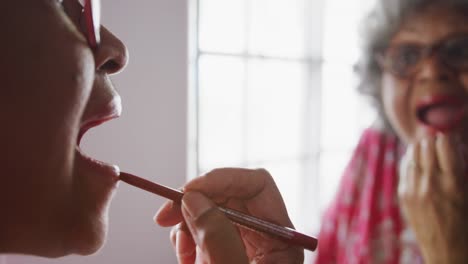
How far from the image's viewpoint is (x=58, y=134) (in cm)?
32

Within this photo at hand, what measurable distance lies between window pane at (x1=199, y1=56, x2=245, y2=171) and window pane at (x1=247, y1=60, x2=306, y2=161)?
58 mm

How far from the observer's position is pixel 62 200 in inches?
13.2

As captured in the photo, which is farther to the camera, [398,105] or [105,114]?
[398,105]

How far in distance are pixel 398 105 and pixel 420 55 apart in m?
0.09

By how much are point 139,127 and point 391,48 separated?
0.45 metres

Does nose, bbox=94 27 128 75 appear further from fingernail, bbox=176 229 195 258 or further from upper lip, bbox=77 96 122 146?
fingernail, bbox=176 229 195 258

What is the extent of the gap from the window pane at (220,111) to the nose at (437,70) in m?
0.45

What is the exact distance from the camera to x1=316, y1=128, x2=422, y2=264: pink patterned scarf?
75cm

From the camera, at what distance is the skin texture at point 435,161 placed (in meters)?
0.66

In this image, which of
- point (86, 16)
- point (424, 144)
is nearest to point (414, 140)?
point (424, 144)

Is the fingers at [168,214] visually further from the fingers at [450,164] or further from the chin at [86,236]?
the fingers at [450,164]

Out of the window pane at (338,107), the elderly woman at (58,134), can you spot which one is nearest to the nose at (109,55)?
the elderly woman at (58,134)

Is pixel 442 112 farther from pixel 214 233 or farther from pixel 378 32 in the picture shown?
pixel 214 233

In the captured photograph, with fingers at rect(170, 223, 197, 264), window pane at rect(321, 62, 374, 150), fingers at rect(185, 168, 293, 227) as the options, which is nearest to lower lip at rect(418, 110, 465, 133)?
fingers at rect(185, 168, 293, 227)
